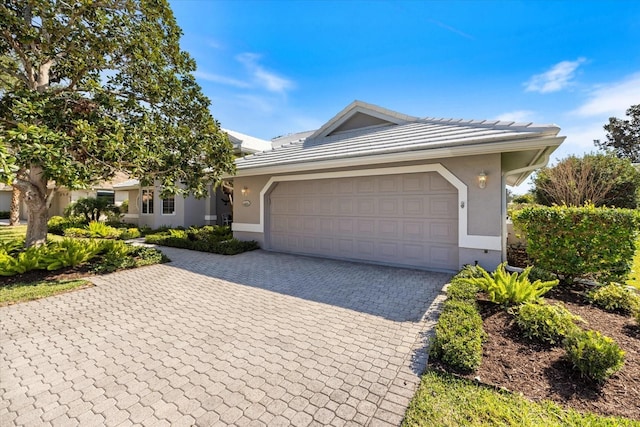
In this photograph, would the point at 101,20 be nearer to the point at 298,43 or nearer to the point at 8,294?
the point at 298,43

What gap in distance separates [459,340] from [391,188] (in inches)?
212

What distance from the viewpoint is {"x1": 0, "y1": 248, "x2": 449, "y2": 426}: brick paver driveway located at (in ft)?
8.61

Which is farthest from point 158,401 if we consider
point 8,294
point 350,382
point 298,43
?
point 298,43

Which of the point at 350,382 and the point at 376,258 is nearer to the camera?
Answer: the point at 350,382

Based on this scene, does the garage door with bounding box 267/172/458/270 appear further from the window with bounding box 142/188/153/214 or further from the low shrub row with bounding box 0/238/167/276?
the window with bounding box 142/188/153/214

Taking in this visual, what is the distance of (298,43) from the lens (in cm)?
1052

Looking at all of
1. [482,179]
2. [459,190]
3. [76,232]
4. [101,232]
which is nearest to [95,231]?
[101,232]

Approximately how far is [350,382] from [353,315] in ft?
6.05

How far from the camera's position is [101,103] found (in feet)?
24.3

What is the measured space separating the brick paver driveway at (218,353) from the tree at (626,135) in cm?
4115

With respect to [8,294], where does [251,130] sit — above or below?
above

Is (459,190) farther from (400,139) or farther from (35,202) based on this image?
(35,202)

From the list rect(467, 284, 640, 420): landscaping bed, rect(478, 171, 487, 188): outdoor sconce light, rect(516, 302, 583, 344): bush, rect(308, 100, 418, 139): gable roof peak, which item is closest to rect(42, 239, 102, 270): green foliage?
rect(308, 100, 418, 139): gable roof peak

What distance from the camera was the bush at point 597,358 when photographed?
281 centimetres
